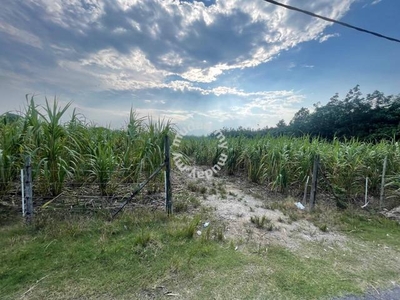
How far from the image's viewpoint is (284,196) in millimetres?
5223

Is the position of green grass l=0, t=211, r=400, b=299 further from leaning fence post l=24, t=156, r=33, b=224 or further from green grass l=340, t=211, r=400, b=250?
green grass l=340, t=211, r=400, b=250

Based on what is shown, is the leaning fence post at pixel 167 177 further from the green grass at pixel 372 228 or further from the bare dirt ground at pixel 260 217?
the green grass at pixel 372 228

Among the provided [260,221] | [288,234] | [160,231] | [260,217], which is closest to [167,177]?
[160,231]

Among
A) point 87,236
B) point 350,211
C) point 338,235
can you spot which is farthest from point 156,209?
point 350,211

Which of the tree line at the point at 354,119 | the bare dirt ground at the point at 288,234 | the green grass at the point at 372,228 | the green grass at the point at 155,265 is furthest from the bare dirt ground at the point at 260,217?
the tree line at the point at 354,119

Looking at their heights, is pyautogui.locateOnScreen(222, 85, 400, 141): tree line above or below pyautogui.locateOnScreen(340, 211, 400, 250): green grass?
above

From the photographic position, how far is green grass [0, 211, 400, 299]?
191 cm

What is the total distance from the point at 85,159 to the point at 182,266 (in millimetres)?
2537

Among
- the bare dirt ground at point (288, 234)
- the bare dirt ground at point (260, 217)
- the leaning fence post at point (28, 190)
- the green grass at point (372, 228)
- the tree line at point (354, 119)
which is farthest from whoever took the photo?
the tree line at point (354, 119)

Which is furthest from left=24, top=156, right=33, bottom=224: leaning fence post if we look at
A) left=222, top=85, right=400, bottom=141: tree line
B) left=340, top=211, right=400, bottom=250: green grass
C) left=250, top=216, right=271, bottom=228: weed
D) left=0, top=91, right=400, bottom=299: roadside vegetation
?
left=222, top=85, right=400, bottom=141: tree line

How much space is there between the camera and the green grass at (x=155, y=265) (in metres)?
1.91

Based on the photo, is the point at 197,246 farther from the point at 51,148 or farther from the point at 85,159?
the point at 51,148

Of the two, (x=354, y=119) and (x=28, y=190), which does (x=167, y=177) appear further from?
(x=354, y=119)

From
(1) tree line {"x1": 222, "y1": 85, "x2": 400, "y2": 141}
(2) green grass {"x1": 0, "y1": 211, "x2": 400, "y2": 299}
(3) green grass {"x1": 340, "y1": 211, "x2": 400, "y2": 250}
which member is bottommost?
(3) green grass {"x1": 340, "y1": 211, "x2": 400, "y2": 250}
